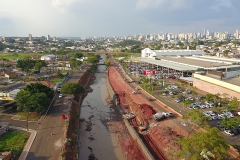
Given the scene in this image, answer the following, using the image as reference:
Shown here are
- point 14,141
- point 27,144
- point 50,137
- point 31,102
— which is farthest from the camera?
point 31,102

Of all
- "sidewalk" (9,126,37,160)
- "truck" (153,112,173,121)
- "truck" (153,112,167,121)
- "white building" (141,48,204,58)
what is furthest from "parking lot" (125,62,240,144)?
"white building" (141,48,204,58)

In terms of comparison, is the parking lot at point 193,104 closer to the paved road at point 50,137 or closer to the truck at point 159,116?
the truck at point 159,116

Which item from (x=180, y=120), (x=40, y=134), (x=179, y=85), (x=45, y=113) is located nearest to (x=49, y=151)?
(x=40, y=134)

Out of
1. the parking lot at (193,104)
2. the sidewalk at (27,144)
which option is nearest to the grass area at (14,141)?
the sidewalk at (27,144)

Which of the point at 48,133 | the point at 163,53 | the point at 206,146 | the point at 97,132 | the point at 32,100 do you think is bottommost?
the point at 97,132

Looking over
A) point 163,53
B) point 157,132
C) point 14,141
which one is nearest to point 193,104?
point 157,132

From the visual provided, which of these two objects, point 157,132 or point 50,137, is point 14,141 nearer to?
point 50,137
